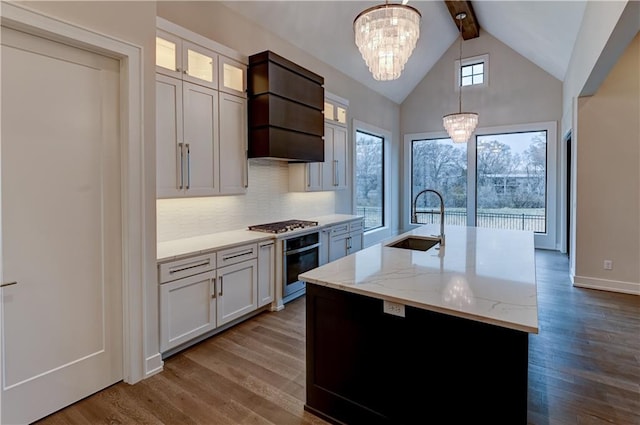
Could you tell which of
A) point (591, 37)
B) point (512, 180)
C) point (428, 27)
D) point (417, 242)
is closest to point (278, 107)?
point (417, 242)

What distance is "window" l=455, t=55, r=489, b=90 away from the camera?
7186 millimetres

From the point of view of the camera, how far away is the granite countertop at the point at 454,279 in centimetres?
151

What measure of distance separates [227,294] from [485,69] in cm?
701

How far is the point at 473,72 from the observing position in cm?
734

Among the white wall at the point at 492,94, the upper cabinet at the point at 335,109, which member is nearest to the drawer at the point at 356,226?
the upper cabinet at the point at 335,109

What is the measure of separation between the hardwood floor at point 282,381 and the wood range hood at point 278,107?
1.86 metres

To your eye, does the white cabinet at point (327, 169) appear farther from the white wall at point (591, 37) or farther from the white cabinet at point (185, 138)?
the white wall at point (591, 37)

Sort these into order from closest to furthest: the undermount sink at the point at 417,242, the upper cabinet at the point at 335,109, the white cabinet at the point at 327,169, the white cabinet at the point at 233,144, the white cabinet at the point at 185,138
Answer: the white cabinet at the point at 185,138, the undermount sink at the point at 417,242, the white cabinet at the point at 233,144, the white cabinet at the point at 327,169, the upper cabinet at the point at 335,109

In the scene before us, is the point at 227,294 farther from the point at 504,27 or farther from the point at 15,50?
the point at 504,27

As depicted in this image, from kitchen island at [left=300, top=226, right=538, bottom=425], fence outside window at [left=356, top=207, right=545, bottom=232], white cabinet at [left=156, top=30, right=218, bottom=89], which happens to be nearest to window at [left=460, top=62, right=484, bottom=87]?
fence outside window at [left=356, top=207, right=545, bottom=232]

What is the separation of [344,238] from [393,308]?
10.7 ft

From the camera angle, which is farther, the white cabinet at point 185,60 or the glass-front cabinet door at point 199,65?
the glass-front cabinet door at point 199,65

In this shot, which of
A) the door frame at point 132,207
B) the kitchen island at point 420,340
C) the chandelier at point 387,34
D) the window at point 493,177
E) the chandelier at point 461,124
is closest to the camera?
the kitchen island at point 420,340

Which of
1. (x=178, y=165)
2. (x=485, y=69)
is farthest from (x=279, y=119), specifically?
(x=485, y=69)
